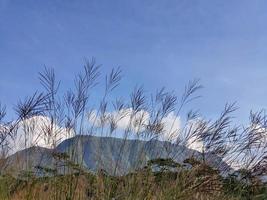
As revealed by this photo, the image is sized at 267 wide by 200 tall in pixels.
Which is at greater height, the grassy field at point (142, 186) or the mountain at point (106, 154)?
the mountain at point (106, 154)

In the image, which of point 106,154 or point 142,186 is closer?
point 142,186

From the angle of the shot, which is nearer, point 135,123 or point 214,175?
point 214,175

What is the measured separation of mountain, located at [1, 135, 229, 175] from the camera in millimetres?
5199

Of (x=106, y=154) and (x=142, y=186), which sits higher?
(x=106, y=154)

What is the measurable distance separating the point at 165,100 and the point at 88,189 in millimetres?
1409

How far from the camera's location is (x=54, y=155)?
5168 mm

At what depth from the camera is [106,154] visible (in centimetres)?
570

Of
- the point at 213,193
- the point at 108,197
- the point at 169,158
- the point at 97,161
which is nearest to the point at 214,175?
the point at 213,193

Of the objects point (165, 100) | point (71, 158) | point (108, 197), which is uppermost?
point (165, 100)

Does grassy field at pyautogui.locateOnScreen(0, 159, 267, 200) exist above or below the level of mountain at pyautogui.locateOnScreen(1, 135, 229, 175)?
below

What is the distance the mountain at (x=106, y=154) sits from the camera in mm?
5199

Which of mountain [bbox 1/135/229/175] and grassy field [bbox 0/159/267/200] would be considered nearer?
grassy field [bbox 0/159/267/200]

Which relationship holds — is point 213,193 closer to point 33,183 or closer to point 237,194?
point 237,194

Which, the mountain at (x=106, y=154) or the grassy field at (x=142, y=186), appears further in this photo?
the mountain at (x=106, y=154)
